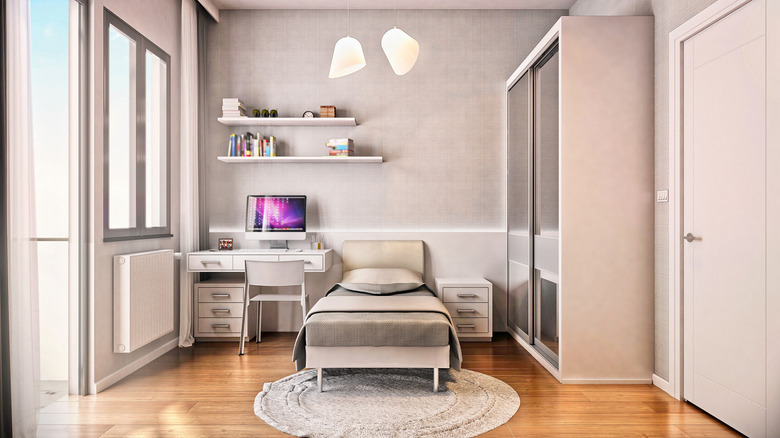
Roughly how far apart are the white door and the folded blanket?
1333 millimetres

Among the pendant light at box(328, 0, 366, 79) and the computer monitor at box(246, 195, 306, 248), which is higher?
the pendant light at box(328, 0, 366, 79)

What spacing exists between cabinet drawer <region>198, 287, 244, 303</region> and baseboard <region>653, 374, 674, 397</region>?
316 centimetres

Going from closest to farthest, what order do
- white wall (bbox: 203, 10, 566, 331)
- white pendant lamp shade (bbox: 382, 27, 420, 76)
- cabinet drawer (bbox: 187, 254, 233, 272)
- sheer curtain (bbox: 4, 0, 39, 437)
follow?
sheer curtain (bbox: 4, 0, 39, 437) < white pendant lamp shade (bbox: 382, 27, 420, 76) < cabinet drawer (bbox: 187, 254, 233, 272) < white wall (bbox: 203, 10, 566, 331)

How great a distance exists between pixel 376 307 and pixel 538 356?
1343 millimetres

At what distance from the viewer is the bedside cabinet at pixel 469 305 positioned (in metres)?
4.11

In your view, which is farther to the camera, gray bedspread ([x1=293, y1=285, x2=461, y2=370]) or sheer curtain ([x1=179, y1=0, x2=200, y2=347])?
sheer curtain ([x1=179, y1=0, x2=200, y2=347])

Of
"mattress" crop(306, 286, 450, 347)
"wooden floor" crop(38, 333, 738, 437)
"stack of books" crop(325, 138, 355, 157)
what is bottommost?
"wooden floor" crop(38, 333, 738, 437)

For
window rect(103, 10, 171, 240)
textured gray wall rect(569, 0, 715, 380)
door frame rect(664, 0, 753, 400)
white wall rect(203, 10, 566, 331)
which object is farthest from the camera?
white wall rect(203, 10, 566, 331)

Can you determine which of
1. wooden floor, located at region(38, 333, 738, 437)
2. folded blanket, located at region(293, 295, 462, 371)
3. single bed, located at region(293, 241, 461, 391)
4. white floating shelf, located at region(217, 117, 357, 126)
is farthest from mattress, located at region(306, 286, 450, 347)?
white floating shelf, located at region(217, 117, 357, 126)

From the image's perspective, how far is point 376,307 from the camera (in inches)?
122

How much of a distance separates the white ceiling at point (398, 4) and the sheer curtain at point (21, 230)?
2363 mm

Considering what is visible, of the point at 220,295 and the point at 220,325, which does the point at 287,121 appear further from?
the point at 220,325

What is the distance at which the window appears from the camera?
3.16 m

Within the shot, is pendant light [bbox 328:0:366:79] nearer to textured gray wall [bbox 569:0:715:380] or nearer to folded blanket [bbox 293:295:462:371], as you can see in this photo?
folded blanket [bbox 293:295:462:371]
